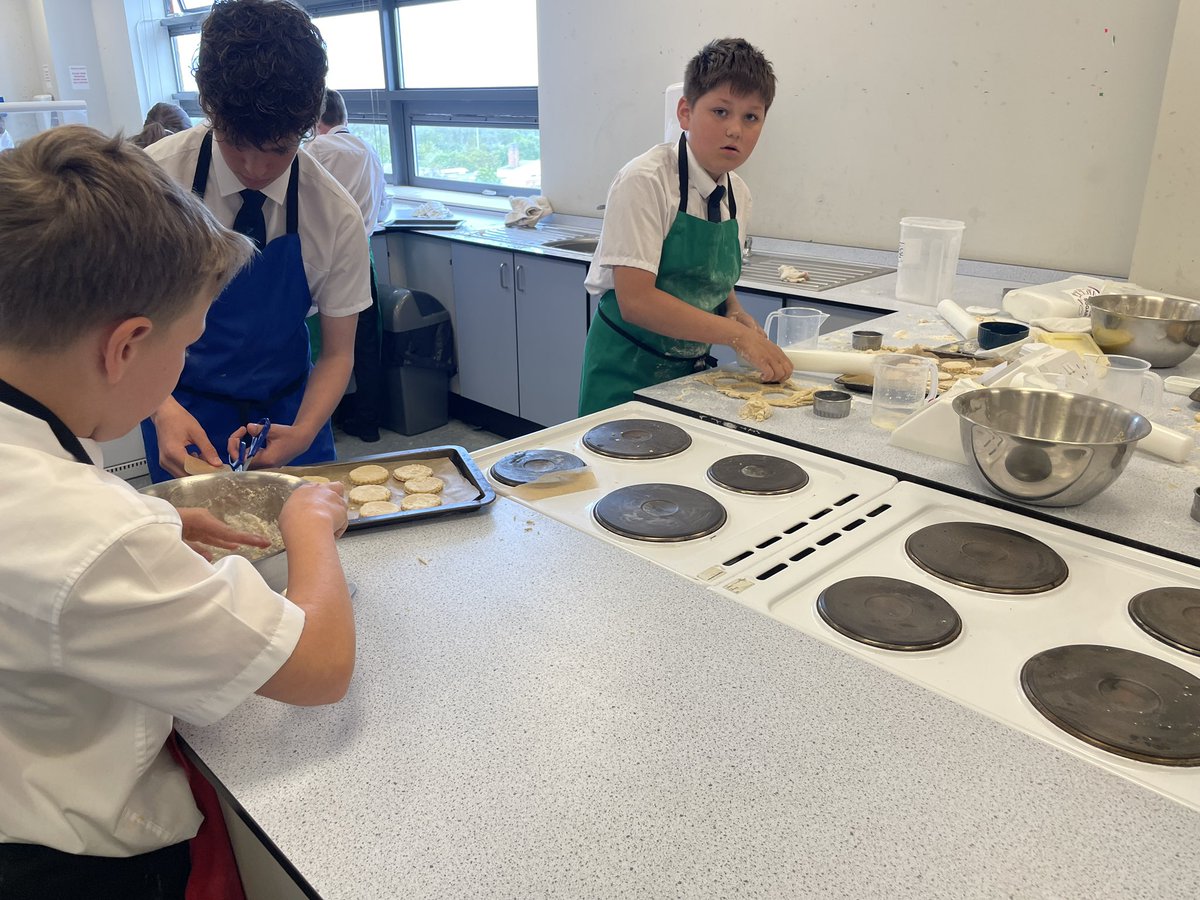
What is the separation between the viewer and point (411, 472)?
1.32 meters

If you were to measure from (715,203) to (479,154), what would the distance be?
10.8ft

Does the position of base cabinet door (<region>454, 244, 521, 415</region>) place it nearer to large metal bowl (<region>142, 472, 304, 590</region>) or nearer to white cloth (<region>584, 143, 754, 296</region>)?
white cloth (<region>584, 143, 754, 296</region>)

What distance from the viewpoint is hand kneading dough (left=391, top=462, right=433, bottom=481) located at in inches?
51.5

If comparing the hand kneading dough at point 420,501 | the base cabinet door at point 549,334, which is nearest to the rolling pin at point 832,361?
the hand kneading dough at point 420,501

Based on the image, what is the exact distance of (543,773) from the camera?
74cm

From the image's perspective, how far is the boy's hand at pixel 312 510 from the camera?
93 cm

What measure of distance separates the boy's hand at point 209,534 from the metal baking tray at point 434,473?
200 millimetres

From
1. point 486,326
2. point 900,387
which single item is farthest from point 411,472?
point 486,326

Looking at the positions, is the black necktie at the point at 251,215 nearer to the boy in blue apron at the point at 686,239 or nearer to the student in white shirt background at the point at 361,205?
the boy in blue apron at the point at 686,239

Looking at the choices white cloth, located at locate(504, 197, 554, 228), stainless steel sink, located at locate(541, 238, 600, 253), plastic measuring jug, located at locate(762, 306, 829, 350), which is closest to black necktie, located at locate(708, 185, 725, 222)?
plastic measuring jug, located at locate(762, 306, 829, 350)

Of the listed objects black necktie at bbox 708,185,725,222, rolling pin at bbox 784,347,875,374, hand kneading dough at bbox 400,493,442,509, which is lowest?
hand kneading dough at bbox 400,493,442,509

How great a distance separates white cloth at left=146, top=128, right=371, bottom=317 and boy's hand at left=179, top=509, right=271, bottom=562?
0.81 m

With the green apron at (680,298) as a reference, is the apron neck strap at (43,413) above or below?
above

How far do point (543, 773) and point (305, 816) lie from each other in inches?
7.9
